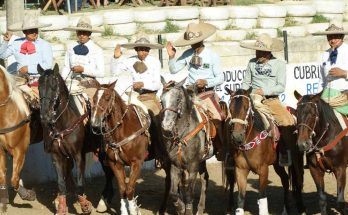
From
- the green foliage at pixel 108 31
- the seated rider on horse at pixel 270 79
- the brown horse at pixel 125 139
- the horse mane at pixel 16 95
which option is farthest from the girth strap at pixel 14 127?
the green foliage at pixel 108 31

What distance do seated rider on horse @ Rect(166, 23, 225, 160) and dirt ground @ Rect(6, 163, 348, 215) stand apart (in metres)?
1.40

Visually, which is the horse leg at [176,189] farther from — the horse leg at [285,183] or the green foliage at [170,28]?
the green foliage at [170,28]

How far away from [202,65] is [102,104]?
2075mm

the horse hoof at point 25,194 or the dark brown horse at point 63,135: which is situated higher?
the dark brown horse at point 63,135

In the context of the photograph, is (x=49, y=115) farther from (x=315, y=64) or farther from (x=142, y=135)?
(x=315, y=64)

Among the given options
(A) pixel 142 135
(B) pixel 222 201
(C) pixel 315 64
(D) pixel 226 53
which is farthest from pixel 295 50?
(A) pixel 142 135

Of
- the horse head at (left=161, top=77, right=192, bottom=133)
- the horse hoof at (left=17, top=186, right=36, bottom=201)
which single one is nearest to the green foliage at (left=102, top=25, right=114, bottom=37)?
the horse hoof at (left=17, top=186, right=36, bottom=201)

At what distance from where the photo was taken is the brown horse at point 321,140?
515 inches

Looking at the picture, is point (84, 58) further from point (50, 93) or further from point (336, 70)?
point (336, 70)

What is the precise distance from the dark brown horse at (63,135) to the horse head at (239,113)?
259 centimetres

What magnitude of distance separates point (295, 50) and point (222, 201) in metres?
9.40

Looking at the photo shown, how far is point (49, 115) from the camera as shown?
45.1ft

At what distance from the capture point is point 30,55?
15.9 m

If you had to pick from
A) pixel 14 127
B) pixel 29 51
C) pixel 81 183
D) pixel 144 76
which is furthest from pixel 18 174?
pixel 144 76
